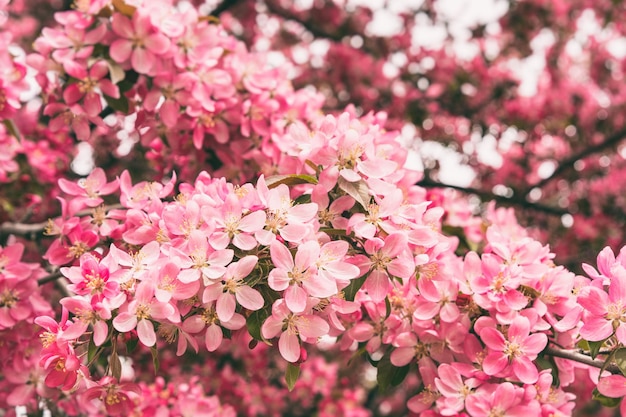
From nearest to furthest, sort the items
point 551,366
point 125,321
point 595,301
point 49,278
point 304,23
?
point 125,321 → point 595,301 → point 551,366 → point 49,278 → point 304,23

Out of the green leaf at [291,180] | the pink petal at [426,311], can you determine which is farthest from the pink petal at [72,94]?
the pink petal at [426,311]

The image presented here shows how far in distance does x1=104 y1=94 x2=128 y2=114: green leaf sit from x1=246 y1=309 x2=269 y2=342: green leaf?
0.98 meters

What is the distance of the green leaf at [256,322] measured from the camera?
54.7 inches

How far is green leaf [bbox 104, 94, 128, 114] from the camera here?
2.07 metres

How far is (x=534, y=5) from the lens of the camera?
15.4ft

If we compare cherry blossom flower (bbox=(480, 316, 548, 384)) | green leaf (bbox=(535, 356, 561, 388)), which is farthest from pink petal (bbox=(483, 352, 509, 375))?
green leaf (bbox=(535, 356, 561, 388))

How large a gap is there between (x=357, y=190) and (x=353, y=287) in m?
0.22

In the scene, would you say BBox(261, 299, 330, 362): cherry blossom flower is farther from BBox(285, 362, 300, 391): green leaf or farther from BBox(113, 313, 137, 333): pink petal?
BBox(113, 313, 137, 333): pink petal

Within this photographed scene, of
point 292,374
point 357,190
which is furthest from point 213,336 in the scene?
point 357,190

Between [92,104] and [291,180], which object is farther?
[92,104]

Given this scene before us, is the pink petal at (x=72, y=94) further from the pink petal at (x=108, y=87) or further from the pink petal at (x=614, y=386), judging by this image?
the pink petal at (x=614, y=386)

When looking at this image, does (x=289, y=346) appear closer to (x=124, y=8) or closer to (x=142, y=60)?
(x=142, y=60)

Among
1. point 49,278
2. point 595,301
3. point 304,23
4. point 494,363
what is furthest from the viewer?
point 304,23

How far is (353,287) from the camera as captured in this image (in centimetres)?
151
